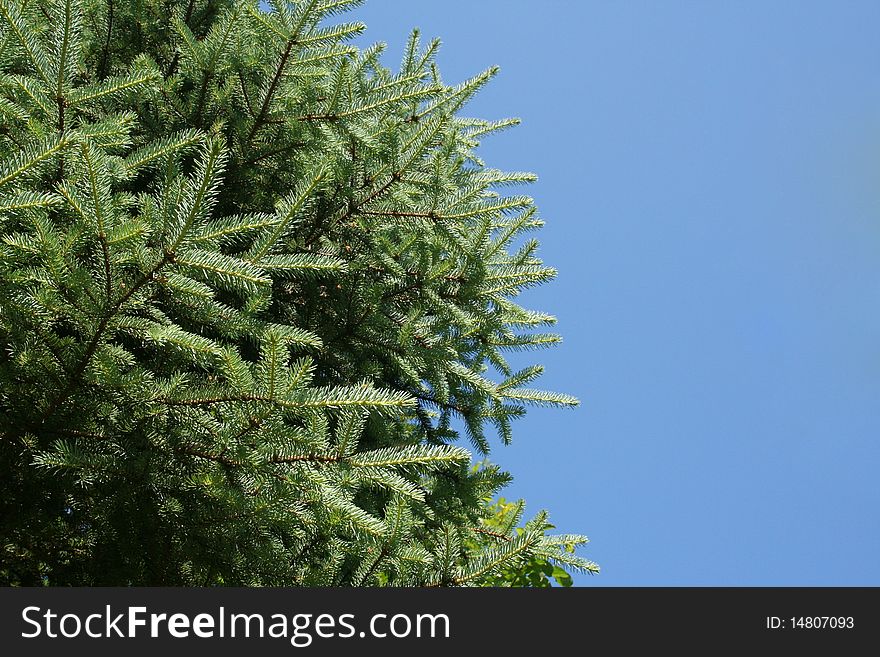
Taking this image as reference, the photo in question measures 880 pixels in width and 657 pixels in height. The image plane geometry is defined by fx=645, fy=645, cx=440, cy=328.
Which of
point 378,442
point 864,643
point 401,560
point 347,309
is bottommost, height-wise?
point 864,643

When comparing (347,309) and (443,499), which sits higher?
(347,309)

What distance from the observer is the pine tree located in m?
2.04

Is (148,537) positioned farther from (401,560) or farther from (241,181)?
(241,181)

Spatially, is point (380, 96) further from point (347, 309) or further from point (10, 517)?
point (10, 517)

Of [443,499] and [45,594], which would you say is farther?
[443,499]

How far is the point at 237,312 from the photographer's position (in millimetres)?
2422

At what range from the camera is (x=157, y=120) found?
10.4 feet

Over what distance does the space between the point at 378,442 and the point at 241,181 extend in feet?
5.00

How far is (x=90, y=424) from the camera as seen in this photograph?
2309mm

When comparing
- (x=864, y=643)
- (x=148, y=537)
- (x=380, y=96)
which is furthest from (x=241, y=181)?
(x=864, y=643)

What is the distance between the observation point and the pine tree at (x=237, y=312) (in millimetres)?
2039

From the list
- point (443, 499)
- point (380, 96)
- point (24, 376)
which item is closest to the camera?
point (24, 376)

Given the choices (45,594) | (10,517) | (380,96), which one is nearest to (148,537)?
(45,594)

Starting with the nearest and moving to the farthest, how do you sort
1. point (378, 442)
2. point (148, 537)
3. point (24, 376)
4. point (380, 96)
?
point (24, 376), point (148, 537), point (380, 96), point (378, 442)
